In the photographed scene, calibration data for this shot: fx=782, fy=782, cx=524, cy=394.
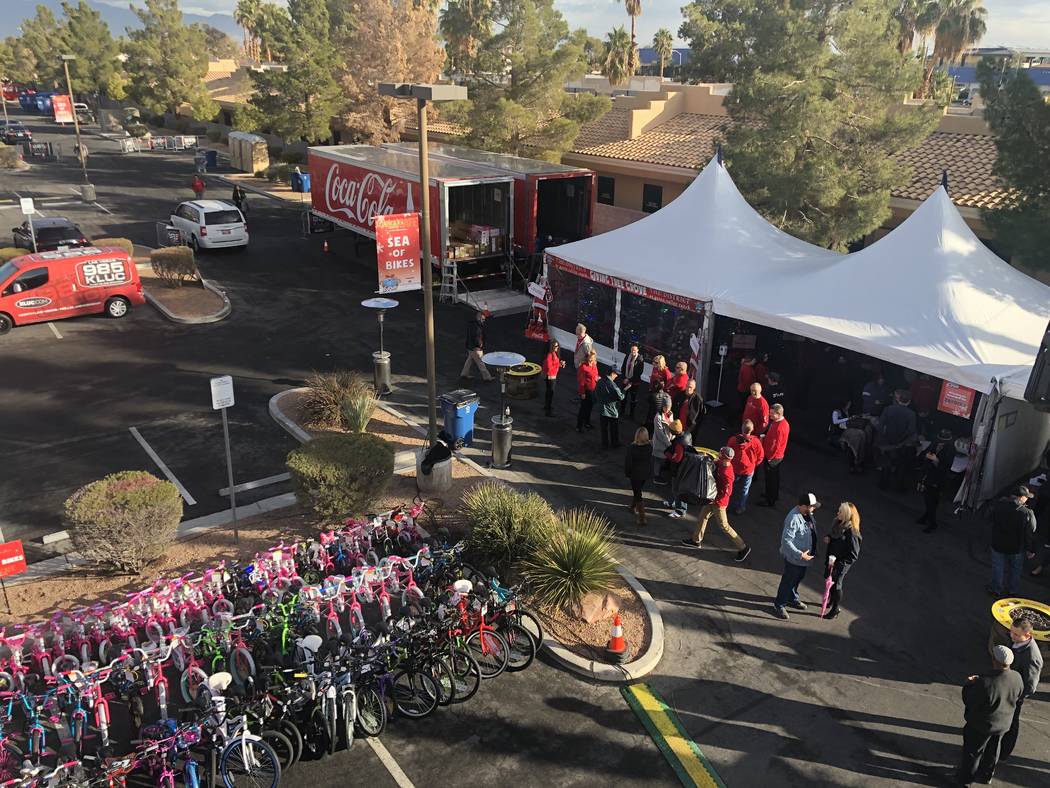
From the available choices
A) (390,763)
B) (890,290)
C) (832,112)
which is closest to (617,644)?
(390,763)

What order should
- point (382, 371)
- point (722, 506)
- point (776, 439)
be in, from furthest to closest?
point (382, 371), point (776, 439), point (722, 506)

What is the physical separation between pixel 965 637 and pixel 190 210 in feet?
92.9

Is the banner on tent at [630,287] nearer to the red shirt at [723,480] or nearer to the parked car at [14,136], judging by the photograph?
the red shirt at [723,480]

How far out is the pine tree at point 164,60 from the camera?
2559 inches

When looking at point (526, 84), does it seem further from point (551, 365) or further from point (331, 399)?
point (331, 399)

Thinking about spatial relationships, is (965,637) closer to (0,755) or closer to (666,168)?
(0,755)

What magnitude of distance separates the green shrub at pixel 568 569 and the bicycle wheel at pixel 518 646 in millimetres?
734

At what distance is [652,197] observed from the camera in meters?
32.2

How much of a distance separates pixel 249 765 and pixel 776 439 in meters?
8.68

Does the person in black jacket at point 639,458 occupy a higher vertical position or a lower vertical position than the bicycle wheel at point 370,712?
higher

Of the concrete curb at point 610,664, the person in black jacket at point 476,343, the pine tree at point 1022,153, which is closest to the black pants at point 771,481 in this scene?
the concrete curb at point 610,664

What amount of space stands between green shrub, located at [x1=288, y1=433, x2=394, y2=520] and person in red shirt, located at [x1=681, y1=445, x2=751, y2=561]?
4.73 metres

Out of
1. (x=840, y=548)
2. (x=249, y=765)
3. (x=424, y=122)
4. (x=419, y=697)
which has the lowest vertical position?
(x=419, y=697)

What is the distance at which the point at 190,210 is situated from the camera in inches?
1152
